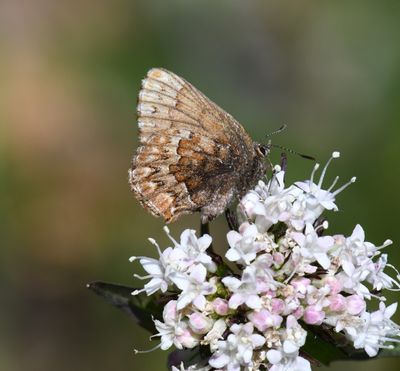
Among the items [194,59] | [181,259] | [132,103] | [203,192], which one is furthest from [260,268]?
[194,59]

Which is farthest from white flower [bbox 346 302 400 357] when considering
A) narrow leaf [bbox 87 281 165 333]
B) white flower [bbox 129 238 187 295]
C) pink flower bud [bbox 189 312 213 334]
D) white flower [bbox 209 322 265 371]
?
narrow leaf [bbox 87 281 165 333]

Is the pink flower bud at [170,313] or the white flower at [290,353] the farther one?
the pink flower bud at [170,313]

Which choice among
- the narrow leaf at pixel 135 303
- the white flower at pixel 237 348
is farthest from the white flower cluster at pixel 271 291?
the narrow leaf at pixel 135 303

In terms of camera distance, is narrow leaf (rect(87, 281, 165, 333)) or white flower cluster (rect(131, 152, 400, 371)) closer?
white flower cluster (rect(131, 152, 400, 371))

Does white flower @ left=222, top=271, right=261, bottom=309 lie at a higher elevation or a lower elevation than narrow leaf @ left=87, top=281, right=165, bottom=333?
higher

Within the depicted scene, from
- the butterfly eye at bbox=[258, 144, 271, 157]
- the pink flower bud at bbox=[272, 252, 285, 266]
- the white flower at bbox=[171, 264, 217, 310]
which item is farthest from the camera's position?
the butterfly eye at bbox=[258, 144, 271, 157]

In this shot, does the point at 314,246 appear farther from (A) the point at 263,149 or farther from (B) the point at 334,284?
(A) the point at 263,149

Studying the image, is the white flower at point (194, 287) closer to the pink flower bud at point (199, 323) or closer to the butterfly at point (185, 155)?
the pink flower bud at point (199, 323)

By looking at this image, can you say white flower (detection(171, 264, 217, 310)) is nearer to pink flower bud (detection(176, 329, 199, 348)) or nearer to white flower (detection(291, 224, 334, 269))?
pink flower bud (detection(176, 329, 199, 348))
